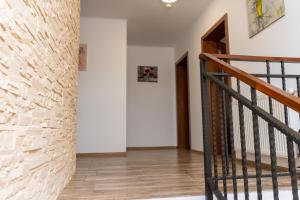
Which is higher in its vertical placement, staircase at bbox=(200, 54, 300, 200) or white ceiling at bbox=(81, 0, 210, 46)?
white ceiling at bbox=(81, 0, 210, 46)

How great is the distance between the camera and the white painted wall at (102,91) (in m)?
4.16

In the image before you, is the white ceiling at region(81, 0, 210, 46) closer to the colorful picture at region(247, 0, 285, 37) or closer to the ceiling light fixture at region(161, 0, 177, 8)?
the ceiling light fixture at region(161, 0, 177, 8)

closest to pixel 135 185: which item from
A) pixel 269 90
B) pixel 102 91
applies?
pixel 269 90

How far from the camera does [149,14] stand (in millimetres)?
4305

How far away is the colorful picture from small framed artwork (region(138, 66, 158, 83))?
121 inches

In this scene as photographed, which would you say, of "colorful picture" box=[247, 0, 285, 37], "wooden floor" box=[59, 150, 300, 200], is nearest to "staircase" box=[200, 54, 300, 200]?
"wooden floor" box=[59, 150, 300, 200]

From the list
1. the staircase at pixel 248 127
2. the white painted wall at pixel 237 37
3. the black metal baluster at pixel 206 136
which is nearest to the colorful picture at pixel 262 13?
the white painted wall at pixel 237 37

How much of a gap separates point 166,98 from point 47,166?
4.58 metres

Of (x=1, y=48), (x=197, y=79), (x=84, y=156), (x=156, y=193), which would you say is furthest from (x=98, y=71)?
(x=1, y=48)

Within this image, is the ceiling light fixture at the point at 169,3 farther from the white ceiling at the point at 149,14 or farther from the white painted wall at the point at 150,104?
the white painted wall at the point at 150,104

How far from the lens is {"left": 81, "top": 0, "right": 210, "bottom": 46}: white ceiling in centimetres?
394

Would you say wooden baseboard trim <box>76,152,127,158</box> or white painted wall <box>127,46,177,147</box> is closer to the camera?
wooden baseboard trim <box>76,152,127,158</box>

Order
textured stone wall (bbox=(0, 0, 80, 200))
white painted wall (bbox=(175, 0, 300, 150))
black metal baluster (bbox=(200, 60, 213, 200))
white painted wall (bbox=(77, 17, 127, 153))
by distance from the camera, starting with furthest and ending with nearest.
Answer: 1. white painted wall (bbox=(77, 17, 127, 153))
2. white painted wall (bbox=(175, 0, 300, 150))
3. black metal baluster (bbox=(200, 60, 213, 200))
4. textured stone wall (bbox=(0, 0, 80, 200))

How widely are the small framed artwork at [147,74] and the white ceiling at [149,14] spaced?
2.56ft
